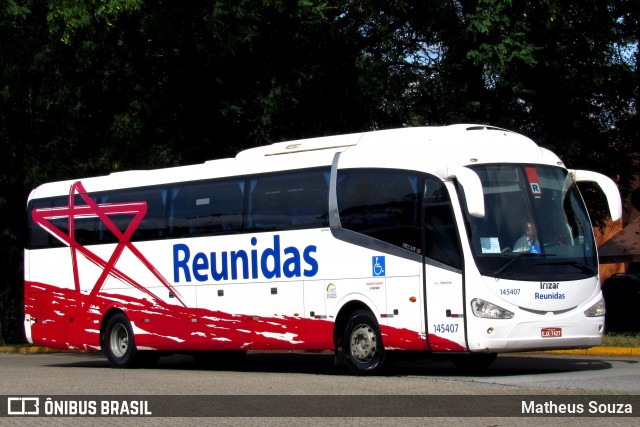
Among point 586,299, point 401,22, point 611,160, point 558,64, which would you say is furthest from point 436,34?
point 586,299

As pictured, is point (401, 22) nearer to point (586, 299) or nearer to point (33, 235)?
point (33, 235)

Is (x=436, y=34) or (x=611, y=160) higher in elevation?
Result: (x=436, y=34)

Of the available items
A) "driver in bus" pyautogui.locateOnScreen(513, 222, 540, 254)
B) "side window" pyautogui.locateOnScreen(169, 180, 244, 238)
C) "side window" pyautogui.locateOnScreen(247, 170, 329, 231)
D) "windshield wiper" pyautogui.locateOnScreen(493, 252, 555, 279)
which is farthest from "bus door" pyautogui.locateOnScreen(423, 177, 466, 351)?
"side window" pyautogui.locateOnScreen(169, 180, 244, 238)

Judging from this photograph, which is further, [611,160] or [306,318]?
[611,160]

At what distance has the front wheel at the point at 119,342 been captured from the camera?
2194 centimetres

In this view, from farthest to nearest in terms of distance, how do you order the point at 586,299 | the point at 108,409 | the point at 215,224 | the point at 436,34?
the point at 436,34 → the point at 215,224 → the point at 586,299 → the point at 108,409

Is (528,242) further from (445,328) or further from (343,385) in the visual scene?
(343,385)

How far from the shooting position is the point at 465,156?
1686 centimetres

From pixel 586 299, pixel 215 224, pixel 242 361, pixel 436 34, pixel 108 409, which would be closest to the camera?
pixel 108 409

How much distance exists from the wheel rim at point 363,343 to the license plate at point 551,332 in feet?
8.47

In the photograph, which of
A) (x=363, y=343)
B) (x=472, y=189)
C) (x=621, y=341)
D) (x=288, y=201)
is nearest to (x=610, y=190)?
(x=472, y=189)

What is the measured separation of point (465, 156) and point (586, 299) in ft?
8.70

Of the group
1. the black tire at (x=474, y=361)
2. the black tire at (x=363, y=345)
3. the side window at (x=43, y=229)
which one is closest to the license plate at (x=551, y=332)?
the black tire at (x=474, y=361)

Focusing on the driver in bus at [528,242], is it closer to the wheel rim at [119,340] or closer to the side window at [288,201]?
the side window at [288,201]
